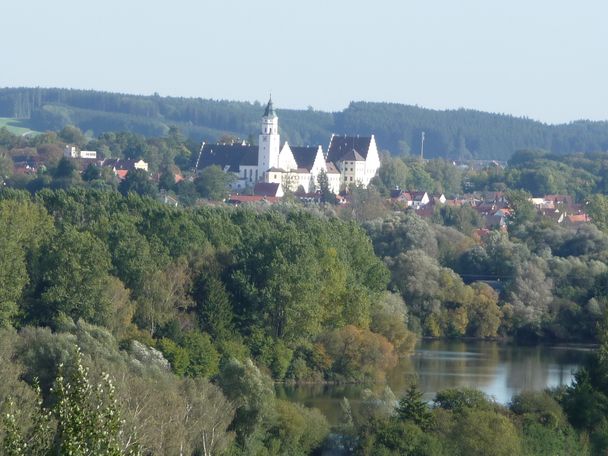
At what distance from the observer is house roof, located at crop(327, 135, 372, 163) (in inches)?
3457

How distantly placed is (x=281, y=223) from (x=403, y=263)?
4543 mm

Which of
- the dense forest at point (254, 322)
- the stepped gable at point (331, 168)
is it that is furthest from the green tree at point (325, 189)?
the dense forest at point (254, 322)

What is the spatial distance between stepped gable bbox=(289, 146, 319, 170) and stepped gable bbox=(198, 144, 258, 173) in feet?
6.46

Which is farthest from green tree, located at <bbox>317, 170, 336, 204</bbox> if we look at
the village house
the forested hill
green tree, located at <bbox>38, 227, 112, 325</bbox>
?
the forested hill

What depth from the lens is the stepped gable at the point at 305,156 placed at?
83.0 meters

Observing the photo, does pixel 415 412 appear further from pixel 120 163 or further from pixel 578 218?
pixel 120 163

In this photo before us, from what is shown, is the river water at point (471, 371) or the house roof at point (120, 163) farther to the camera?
the house roof at point (120, 163)

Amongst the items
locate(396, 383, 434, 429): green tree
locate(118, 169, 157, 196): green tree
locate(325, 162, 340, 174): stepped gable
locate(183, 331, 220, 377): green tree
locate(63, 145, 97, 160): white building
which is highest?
locate(396, 383, 434, 429): green tree

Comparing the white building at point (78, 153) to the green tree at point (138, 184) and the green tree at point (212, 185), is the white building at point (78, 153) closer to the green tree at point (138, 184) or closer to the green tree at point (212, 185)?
the green tree at point (212, 185)

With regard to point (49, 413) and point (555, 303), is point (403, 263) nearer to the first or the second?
point (555, 303)

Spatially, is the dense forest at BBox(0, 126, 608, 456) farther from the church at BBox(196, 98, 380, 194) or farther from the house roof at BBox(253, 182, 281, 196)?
the church at BBox(196, 98, 380, 194)

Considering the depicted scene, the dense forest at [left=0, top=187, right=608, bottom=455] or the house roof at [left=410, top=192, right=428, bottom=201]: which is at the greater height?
the dense forest at [left=0, top=187, right=608, bottom=455]

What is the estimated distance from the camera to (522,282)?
142 feet

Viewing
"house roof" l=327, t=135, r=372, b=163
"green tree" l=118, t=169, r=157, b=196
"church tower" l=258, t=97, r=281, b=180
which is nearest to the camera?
"green tree" l=118, t=169, r=157, b=196
